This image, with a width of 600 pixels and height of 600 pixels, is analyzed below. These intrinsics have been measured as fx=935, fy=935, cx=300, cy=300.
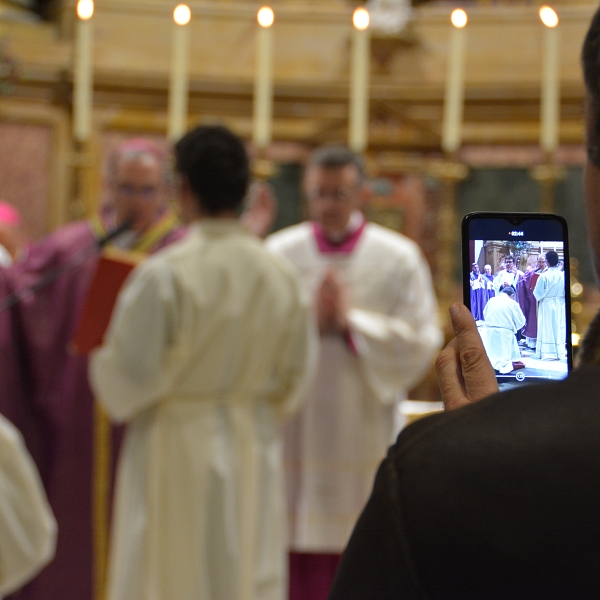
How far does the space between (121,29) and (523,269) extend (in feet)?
14.7

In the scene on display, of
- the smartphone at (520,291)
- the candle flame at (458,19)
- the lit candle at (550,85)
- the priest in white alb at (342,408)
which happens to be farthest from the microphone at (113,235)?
the smartphone at (520,291)

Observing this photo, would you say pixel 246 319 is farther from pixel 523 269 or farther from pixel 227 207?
pixel 523 269

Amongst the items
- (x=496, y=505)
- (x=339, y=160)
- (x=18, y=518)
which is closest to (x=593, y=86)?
(x=496, y=505)

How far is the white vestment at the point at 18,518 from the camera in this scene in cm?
200

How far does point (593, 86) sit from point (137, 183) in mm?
2873

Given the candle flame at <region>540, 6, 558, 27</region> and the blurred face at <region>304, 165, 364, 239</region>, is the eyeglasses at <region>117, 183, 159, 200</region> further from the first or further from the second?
the candle flame at <region>540, 6, 558, 27</region>

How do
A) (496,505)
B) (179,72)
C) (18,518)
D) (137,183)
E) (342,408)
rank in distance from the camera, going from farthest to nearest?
(179,72), (342,408), (137,183), (18,518), (496,505)

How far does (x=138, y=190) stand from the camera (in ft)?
11.9

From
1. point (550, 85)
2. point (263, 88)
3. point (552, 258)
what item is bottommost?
point (552, 258)

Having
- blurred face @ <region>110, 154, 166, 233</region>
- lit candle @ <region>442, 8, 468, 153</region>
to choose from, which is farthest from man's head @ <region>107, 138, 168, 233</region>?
lit candle @ <region>442, 8, 468, 153</region>

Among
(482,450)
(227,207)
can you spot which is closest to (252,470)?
(227,207)

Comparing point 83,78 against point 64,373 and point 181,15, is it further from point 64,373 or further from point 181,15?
point 64,373

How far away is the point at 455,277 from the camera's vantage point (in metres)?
4.87

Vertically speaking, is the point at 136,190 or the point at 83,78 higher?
the point at 83,78
